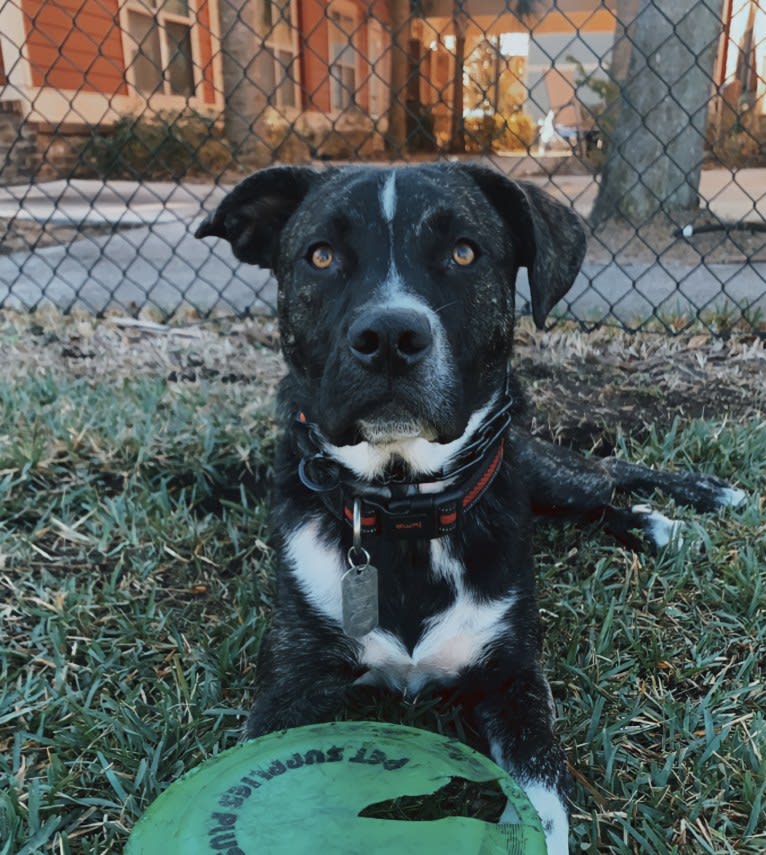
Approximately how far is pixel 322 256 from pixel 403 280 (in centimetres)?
30

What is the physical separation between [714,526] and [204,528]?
1.81 metres

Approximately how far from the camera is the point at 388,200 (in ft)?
7.54

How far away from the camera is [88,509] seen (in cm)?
326

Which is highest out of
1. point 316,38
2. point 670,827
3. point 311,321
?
point 311,321

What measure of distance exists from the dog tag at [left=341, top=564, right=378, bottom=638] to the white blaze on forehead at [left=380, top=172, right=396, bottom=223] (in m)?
0.90

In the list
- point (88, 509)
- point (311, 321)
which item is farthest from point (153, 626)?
point (311, 321)

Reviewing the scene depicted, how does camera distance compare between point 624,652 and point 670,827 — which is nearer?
point 670,827

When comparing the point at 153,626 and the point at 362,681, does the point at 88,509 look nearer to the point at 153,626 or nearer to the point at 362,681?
the point at 153,626

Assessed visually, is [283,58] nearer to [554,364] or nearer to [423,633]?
[554,364]

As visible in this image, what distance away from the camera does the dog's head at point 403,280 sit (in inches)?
80.3

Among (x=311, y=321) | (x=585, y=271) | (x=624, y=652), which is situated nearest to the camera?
(x=311, y=321)

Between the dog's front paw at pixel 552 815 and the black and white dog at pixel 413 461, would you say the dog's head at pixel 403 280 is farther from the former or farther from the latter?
the dog's front paw at pixel 552 815

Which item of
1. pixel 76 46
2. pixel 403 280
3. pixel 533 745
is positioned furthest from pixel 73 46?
pixel 533 745

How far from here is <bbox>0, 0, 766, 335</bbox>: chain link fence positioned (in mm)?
6309
